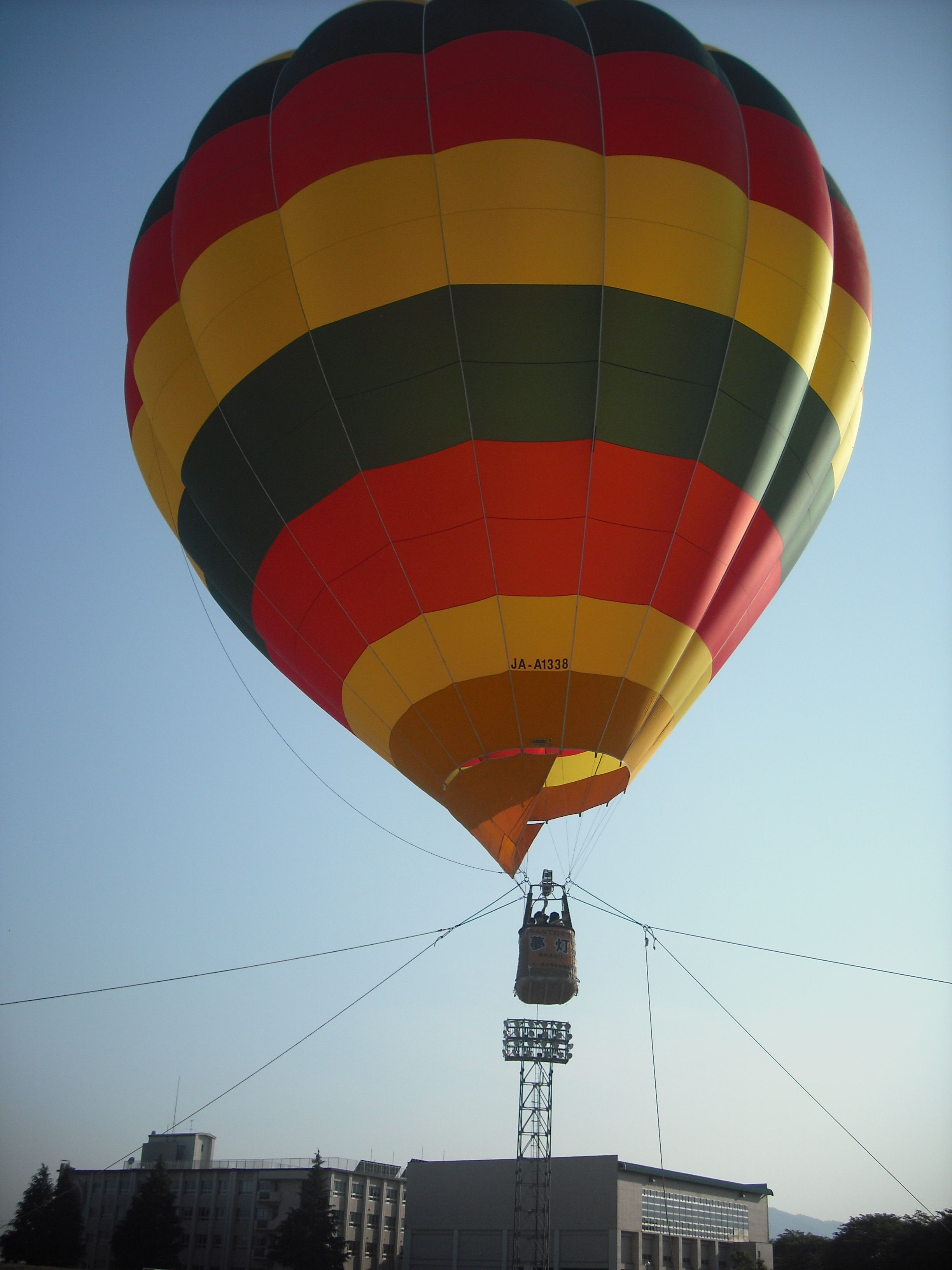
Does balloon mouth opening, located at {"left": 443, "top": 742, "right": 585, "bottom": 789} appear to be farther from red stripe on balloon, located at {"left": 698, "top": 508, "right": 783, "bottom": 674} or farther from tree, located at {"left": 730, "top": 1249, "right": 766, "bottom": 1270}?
tree, located at {"left": 730, "top": 1249, "right": 766, "bottom": 1270}

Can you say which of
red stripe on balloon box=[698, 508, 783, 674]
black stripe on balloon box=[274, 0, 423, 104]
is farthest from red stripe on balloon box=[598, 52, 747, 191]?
red stripe on balloon box=[698, 508, 783, 674]

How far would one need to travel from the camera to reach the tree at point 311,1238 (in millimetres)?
33656

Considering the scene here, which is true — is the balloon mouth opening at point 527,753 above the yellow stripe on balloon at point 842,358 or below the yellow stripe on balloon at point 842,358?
below

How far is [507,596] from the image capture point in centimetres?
851

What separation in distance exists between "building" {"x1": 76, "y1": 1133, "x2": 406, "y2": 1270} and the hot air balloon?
132 feet

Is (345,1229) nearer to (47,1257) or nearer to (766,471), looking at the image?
(47,1257)

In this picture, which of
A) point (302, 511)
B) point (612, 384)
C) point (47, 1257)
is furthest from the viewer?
point (47, 1257)

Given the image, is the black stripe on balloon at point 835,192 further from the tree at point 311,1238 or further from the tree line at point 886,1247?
the tree at point 311,1238

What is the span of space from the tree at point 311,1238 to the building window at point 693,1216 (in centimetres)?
1044

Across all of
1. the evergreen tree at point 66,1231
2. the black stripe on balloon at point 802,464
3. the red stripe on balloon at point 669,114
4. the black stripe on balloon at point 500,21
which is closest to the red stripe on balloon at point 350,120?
the black stripe on balloon at point 500,21

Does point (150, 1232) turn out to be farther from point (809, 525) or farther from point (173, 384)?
point (809, 525)

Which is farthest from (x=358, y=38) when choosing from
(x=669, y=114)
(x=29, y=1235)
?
(x=29, y=1235)

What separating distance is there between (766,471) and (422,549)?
A: 3081 mm

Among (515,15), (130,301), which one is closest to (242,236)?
(130,301)
